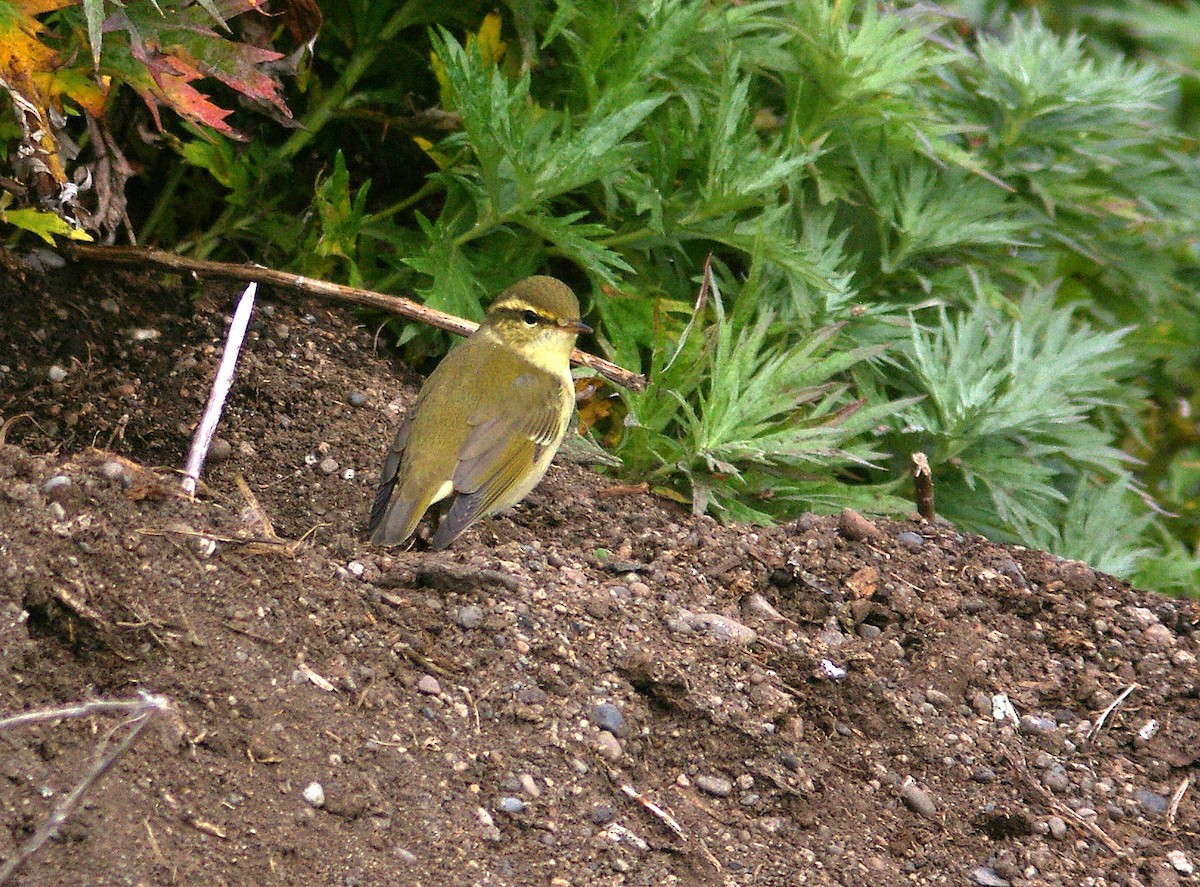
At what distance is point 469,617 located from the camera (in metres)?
3.71

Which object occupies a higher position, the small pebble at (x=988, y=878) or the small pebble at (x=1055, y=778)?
the small pebble at (x=1055, y=778)

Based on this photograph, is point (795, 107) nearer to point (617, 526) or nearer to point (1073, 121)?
point (1073, 121)

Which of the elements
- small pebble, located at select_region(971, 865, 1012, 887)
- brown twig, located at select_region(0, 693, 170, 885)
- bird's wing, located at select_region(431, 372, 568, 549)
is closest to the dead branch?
bird's wing, located at select_region(431, 372, 568, 549)

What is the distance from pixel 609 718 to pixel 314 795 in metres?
0.82

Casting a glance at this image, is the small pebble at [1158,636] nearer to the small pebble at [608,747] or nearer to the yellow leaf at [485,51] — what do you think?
the small pebble at [608,747]

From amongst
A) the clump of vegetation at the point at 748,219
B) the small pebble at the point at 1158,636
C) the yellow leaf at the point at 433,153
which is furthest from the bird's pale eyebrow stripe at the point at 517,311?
the small pebble at the point at 1158,636

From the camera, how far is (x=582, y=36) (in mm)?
5531

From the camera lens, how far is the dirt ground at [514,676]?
303 cm

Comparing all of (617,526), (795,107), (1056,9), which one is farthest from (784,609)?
(1056,9)

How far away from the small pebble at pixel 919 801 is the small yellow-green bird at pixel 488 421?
1.54 meters

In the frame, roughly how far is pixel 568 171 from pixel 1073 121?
2621mm

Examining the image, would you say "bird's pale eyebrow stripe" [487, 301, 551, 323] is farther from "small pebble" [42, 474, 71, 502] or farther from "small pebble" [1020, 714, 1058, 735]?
"small pebble" [1020, 714, 1058, 735]

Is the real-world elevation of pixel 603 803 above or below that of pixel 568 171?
below

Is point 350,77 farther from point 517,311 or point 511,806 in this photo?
point 511,806
